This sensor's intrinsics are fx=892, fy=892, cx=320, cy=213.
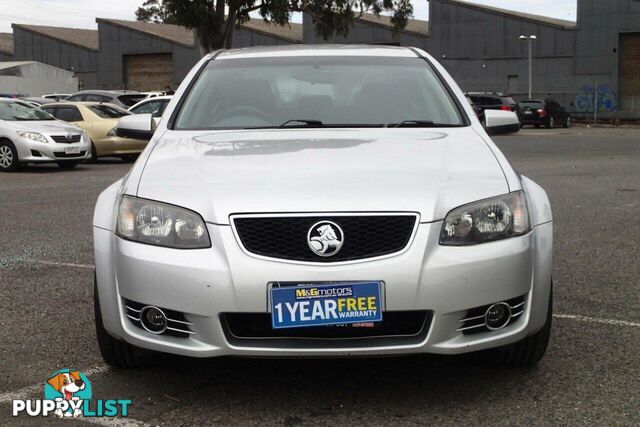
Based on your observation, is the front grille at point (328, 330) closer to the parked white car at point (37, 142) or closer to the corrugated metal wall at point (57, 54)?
the parked white car at point (37, 142)

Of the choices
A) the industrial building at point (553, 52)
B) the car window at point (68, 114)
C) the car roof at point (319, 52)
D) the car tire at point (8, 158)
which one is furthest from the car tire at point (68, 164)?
the industrial building at point (553, 52)

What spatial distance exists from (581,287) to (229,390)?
115 inches

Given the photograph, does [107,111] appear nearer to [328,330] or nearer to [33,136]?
[33,136]

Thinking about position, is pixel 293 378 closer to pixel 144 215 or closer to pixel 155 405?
pixel 155 405

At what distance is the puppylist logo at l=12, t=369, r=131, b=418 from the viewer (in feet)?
11.6

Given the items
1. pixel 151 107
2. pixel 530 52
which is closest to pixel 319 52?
pixel 151 107

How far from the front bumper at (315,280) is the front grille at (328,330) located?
0.06 ft

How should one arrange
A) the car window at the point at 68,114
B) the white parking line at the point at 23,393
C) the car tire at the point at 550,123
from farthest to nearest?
the car tire at the point at 550,123
the car window at the point at 68,114
the white parking line at the point at 23,393

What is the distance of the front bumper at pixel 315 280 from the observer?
10.8 feet

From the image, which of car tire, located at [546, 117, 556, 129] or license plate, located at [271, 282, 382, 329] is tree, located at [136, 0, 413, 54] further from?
license plate, located at [271, 282, 382, 329]

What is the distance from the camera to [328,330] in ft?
11.1

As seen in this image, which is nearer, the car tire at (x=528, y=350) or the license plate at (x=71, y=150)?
the car tire at (x=528, y=350)

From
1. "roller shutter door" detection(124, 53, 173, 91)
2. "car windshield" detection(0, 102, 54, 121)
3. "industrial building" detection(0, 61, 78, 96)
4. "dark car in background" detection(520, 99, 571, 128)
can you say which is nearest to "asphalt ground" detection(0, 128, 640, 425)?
"car windshield" detection(0, 102, 54, 121)

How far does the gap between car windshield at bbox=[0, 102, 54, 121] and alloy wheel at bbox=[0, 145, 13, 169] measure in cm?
63
